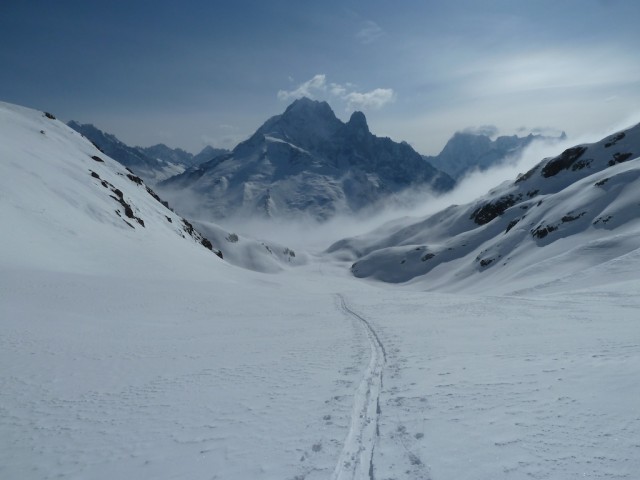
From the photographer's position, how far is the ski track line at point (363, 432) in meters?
7.34

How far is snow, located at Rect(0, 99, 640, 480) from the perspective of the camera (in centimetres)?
762

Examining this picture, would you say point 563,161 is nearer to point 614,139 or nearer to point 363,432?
point 614,139

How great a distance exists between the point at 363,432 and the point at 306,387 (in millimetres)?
3701

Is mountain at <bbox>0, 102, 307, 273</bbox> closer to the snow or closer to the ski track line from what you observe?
the snow

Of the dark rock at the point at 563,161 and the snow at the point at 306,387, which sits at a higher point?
the dark rock at the point at 563,161

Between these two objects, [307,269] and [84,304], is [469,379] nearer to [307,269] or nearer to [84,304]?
[84,304]

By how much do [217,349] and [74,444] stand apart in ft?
29.0

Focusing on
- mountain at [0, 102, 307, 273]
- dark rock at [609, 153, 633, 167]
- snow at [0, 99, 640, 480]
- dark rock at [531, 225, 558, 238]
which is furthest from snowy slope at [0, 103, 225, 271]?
dark rock at [609, 153, 633, 167]

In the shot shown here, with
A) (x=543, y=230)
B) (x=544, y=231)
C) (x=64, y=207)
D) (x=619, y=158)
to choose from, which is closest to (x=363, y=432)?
(x=64, y=207)

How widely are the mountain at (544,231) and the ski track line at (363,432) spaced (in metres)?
46.9

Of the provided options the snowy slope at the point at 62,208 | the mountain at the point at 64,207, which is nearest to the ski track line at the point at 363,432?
the snowy slope at the point at 62,208

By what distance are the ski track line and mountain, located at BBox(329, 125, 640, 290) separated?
46.9m

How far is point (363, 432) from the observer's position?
883 cm

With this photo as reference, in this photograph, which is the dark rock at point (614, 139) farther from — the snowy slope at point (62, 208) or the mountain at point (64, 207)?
the mountain at point (64, 207)
